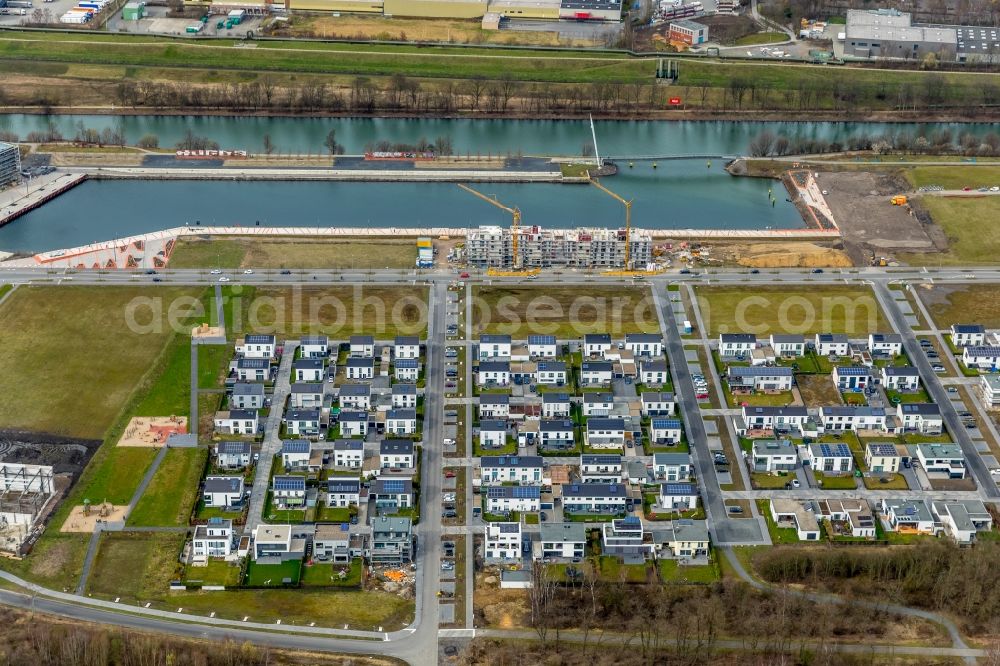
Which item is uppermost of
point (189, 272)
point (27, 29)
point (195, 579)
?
point (27, 29)

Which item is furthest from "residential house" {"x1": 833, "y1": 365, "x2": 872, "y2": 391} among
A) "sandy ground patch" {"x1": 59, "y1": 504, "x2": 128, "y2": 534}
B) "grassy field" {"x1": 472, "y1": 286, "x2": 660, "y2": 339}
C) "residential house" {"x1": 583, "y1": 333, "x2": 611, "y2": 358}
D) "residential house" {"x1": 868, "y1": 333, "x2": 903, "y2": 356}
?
"sandy ground patch" {"x1": 59, "y1": 504, "x2": 128, "y2": 534}

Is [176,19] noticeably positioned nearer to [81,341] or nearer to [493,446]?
[81,341]

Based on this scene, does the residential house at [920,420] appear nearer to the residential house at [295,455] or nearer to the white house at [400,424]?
the white house at [400,424]

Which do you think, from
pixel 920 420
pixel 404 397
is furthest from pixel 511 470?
pixel 920 420

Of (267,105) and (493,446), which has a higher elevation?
(267,105)

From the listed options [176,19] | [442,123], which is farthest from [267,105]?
[176,19]

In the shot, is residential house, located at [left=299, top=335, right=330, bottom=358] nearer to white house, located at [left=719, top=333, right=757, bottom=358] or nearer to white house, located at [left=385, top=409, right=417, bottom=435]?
white house, located at [left=385, top=409, right=417, bottom=435]
